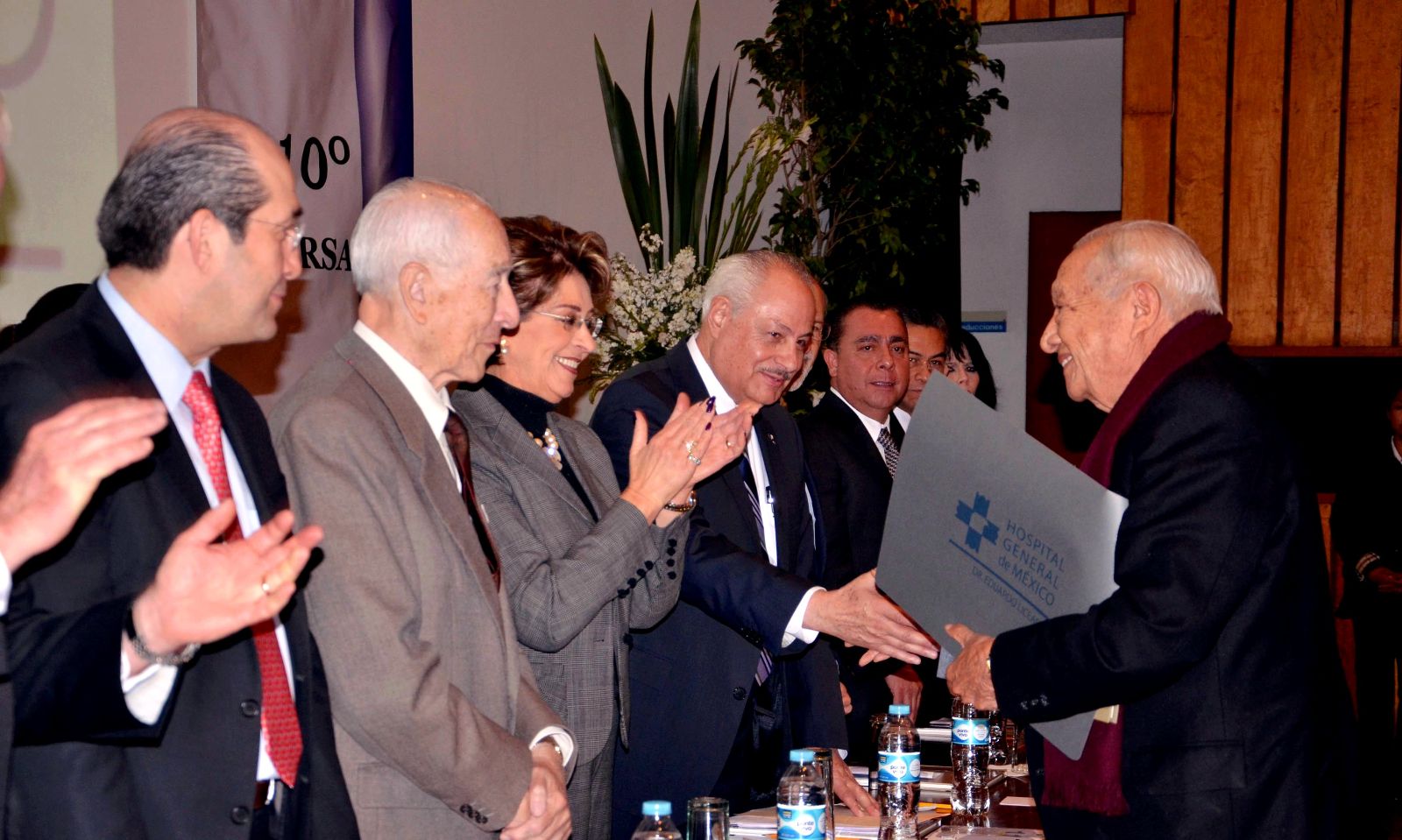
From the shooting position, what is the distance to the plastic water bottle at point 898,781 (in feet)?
8.20

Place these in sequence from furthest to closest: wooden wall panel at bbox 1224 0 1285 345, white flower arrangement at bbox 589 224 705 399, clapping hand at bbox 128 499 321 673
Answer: wooden wall panel at bbox 1224 0 1285 345, white flower arrangement at bbox 589 224 705 399, clapping hand at bbox 128 499 321 673

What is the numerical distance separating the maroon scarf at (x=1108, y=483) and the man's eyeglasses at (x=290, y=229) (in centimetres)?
149

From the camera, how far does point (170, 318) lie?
1731 millimetres

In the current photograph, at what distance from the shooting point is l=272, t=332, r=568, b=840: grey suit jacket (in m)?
1.91

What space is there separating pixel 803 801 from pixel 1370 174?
6.99 m

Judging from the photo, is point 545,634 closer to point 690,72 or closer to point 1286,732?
point 1286,732

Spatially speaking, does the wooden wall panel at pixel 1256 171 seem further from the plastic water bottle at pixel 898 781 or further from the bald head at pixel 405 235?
the bald head at pixel 405 235

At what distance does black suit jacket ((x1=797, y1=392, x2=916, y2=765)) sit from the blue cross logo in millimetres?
1110

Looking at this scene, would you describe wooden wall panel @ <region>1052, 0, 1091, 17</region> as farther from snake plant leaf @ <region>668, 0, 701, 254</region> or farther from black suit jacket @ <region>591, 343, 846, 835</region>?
black suit jacket @ <region>591, 343, 846, 835</region>

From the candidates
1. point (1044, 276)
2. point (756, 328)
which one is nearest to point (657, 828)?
point (756, 328)

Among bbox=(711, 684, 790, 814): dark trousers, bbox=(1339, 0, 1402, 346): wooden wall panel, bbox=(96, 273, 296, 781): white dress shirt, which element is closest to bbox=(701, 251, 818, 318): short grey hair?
bbox=(711, 684, 790, 814): dark trousers

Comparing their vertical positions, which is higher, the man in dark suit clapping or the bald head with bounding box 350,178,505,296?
the bald head with bounding box 350,178,505,296

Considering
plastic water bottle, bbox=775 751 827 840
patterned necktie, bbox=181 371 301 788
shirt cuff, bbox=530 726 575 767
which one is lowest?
plastic water bottle, bbox=775 751 827 840

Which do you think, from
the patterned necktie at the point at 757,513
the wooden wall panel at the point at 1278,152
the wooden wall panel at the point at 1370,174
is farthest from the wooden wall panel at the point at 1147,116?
the patterned necktie at the point at 757,513
